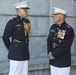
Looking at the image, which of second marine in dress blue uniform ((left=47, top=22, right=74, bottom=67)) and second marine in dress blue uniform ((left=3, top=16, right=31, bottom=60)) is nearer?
second marine in dress blue uniform ((left=47, top=22, right=74, bottom=67))

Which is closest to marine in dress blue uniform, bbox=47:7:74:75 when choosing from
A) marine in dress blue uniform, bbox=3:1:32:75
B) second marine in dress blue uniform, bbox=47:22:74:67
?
second marine in dress blue uniform, bbox=47:22:74:67

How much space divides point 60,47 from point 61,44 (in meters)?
0.06

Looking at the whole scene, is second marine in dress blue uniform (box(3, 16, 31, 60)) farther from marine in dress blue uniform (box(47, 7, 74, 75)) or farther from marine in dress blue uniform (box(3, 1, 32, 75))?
marine in dress blue uniform (box(47, 7, 74, 75))

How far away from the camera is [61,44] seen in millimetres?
→ 6301

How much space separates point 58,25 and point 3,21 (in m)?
2.20

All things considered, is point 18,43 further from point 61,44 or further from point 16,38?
point 61,44

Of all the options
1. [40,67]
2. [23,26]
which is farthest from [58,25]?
[40,67]

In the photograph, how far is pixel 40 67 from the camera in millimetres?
8094

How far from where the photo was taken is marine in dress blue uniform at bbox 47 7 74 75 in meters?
6.27

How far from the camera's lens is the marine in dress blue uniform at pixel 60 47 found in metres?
6.27

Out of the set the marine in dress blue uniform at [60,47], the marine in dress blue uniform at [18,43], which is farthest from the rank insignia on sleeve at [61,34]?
the marine in dress blue uniform at [18,43]

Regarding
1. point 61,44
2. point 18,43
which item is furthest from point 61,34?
point 18,43

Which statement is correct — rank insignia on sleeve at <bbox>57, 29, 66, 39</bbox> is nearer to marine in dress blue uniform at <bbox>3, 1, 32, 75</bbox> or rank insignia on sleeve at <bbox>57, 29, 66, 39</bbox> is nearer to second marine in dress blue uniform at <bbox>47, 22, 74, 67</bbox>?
second marine in dress blue uniform at <bbox>47, 22, 74, 67</bbox>

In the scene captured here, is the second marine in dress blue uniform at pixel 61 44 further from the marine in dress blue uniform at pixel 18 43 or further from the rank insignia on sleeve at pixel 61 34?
the marine in dress blue uniform at pixel 18 43
